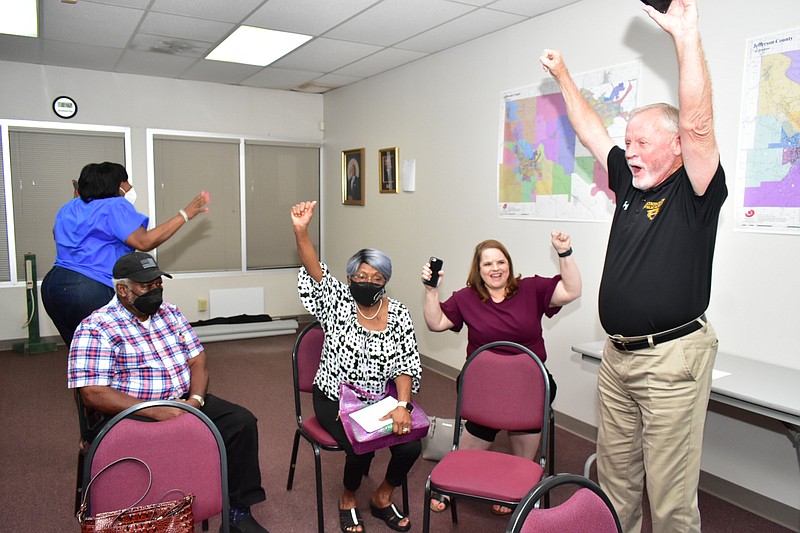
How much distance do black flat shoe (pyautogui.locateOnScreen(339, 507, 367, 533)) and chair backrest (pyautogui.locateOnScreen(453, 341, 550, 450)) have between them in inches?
22.3

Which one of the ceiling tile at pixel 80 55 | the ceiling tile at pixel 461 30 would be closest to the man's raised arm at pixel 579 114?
the ceiling tile at pixel 461 30

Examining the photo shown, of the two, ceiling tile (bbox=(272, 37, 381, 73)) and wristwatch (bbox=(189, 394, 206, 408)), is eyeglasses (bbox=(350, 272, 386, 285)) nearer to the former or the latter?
wristwatch (bbox=(189, 394, 206, 408))

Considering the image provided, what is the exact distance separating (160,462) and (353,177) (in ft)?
15.2

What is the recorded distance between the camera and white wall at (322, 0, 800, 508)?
2.63m

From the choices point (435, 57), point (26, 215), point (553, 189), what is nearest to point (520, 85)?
point (553, 189)

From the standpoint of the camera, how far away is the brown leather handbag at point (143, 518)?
1.52 metres

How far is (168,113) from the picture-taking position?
5859 mm

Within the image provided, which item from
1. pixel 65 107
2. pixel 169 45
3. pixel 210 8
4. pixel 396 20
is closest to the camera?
pixel 210 8

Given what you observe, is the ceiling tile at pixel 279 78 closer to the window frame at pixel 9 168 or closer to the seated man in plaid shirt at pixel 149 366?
the window frame at pixel 9 168

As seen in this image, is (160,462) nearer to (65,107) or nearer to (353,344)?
(353,344)

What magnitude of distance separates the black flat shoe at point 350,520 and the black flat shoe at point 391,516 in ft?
0.32

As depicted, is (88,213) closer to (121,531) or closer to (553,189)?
(121,531)

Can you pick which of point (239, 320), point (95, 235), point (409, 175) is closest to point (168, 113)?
point (239, 320)

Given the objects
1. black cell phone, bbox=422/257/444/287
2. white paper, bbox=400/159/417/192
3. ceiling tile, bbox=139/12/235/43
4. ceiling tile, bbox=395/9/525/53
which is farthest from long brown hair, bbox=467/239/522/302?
ceiling tile, bbox=139/12/235/43
